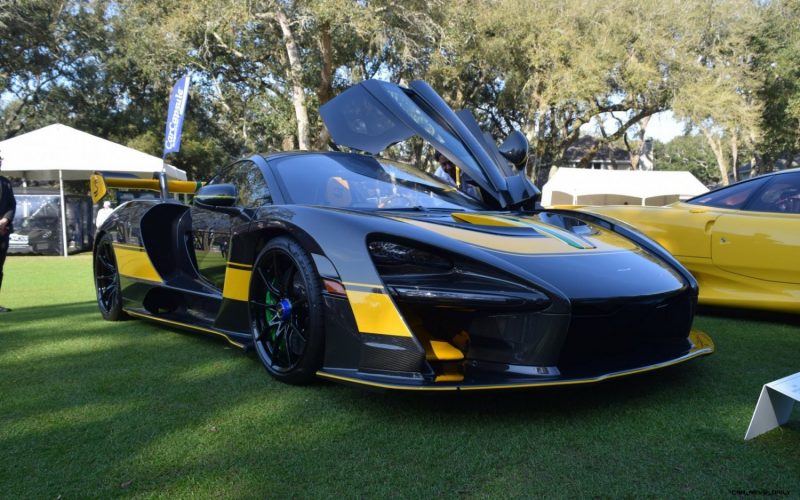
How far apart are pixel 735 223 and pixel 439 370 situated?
3.15 metres

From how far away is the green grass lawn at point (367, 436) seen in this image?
184 cm

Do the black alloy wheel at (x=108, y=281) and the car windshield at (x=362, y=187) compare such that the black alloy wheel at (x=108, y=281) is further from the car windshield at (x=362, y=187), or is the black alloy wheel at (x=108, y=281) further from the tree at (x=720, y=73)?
the tree at (x=720, y=73)

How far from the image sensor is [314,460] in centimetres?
203

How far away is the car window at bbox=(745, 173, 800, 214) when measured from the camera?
4.34m

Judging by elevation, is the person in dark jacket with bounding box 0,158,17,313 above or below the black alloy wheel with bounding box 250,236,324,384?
above

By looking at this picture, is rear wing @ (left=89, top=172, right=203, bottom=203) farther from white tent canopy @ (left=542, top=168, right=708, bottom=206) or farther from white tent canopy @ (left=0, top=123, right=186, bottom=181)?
white tent canopy @ (left=542, top=168, right=708, bottom=206)

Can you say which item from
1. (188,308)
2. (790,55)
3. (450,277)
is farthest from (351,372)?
(790,55)

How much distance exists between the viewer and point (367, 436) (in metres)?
2.22

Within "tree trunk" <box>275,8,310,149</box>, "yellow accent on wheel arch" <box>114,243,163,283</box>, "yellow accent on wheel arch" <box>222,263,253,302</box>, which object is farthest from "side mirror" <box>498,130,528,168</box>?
"tree trunk" <box>275,8,310,149</box>

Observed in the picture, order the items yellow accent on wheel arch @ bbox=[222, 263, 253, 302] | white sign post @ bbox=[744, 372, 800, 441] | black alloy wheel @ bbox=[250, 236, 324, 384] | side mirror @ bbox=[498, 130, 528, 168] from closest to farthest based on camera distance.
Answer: white sign post @ bbox=[744, 372, 800, 441], black alloy wheel @ bbox=[250, 236, 324, 384], yellow accent on wheel arch @ bbox=[222, 263, 253, 302], side mirror @ bbox=[498, 130, 528, 168]

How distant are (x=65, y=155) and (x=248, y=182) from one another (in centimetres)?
1236

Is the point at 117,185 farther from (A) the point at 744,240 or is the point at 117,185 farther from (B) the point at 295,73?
(B) the point at 295,73

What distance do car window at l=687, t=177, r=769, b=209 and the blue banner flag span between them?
9550 millimetres

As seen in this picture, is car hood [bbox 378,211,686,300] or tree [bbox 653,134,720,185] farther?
tree [bbox 653,134,720,185]
